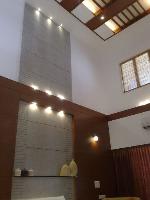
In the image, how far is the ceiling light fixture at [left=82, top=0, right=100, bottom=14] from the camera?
797cm

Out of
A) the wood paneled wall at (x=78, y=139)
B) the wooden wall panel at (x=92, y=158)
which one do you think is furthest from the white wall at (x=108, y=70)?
the wooden wall panel at (x=92, y=158)

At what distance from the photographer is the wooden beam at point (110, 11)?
7.92 meters

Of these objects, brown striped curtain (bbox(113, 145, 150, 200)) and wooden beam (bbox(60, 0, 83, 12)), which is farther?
wooden beam (bbox(60, 0, 83, 12))

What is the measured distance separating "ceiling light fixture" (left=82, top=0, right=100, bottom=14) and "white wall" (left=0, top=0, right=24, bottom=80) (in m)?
2.31

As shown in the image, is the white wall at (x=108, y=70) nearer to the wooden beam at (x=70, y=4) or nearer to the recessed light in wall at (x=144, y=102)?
the recessed light in wall at (x=144, y=102)

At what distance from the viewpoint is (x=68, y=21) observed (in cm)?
845

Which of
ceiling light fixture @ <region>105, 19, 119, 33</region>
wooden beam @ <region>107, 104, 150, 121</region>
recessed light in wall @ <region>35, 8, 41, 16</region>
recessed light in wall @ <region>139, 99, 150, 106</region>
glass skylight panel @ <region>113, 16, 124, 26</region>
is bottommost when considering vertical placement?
wooden beam @ <region>107, 104, 150, 121</region>

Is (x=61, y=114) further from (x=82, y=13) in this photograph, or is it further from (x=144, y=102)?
(x=82, y=13)

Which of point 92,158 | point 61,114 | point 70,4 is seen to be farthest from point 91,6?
point 92,158

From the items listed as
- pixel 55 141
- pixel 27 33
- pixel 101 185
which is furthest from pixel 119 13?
pixel 101 185

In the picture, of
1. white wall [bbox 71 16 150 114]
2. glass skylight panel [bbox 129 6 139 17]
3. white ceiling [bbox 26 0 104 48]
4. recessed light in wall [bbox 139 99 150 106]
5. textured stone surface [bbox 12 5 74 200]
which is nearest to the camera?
textured stone surface [bbox 12 5 74 200]

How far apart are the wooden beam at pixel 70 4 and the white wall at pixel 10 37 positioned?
5.06 ft

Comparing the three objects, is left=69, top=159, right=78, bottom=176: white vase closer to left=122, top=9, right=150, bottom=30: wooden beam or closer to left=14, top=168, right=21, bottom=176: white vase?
left=14, top=168, right=21, bottom=176: white vase

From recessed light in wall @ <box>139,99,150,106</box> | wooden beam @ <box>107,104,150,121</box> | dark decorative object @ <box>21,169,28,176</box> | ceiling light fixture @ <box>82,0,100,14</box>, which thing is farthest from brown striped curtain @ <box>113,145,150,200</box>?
ceiling light fixture @ <box>82,0,100,14</box>
